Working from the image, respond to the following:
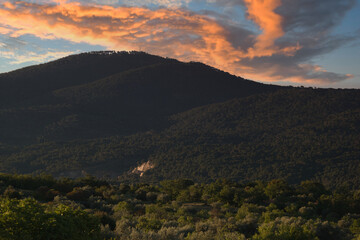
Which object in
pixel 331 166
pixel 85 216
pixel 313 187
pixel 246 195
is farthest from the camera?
pixel 331 166

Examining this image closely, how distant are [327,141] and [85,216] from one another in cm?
17199

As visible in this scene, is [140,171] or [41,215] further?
[140,171]

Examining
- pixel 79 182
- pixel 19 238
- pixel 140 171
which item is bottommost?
pixel 140 171

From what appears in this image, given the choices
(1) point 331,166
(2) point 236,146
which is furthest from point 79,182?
(2) point 236,146


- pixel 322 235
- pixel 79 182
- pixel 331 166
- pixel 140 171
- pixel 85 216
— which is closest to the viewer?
pixel 85 216

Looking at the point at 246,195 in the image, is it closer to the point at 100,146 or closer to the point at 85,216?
the point at 85,216

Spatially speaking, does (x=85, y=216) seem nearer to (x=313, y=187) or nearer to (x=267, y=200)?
(x=267, y=200)

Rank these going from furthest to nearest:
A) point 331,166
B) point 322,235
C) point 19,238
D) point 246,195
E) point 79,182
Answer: point 331,166 → point 79,182 → point 246,195 → point 322,235 → point 19,238

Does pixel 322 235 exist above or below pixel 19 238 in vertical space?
below

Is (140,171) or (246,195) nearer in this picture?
(246,195)

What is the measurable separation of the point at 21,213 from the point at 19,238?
0.94 metres

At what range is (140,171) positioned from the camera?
581 feet

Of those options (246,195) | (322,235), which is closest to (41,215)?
(322,235)

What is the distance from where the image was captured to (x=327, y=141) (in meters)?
170
